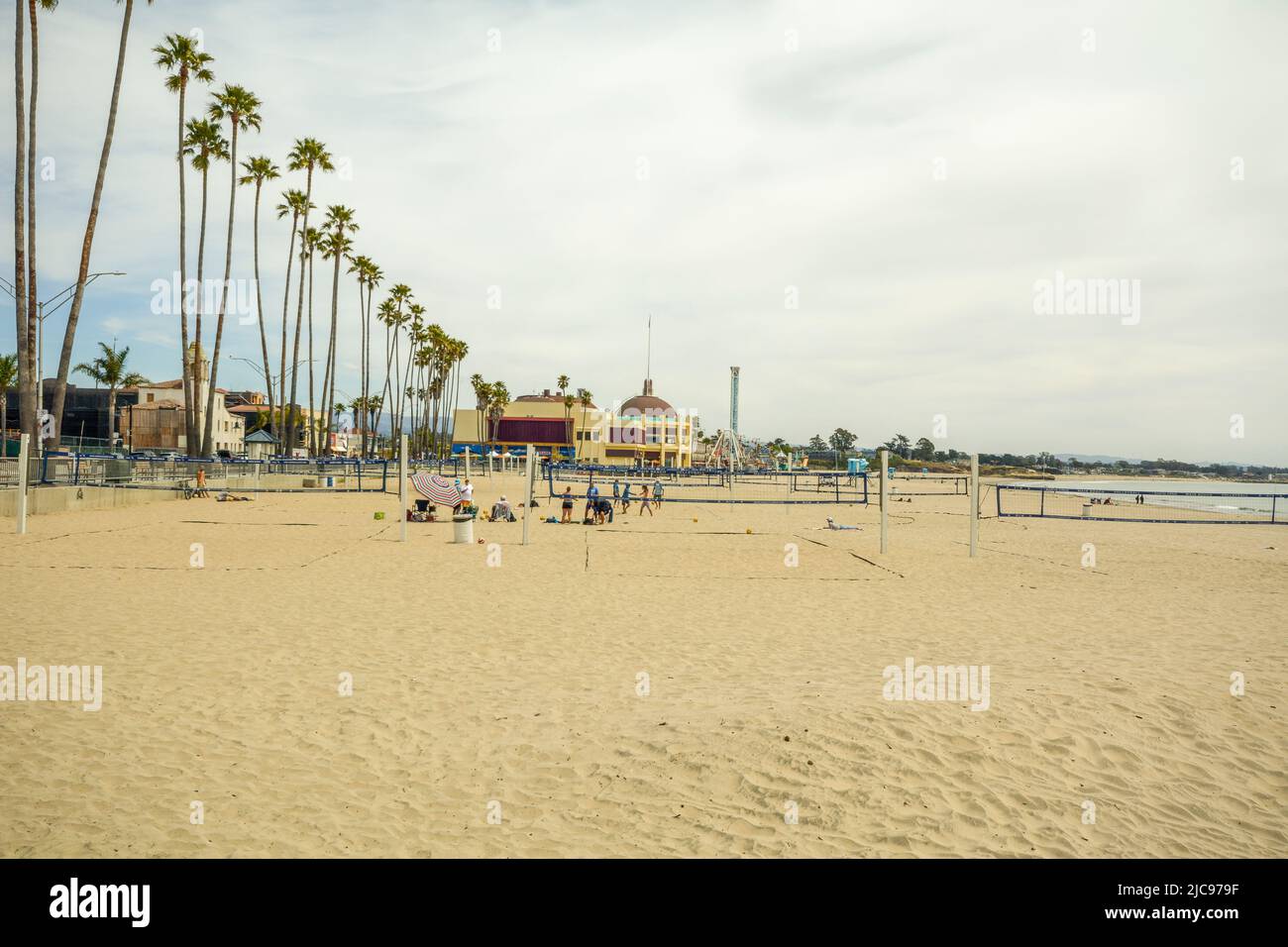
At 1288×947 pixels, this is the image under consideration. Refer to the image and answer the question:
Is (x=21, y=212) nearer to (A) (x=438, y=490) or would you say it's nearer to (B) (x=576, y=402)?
(A) (x=438, y=490)

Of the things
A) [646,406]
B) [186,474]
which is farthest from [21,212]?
[646,406]

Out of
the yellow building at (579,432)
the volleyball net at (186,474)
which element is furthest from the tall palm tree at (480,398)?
the volleyball net at (186,474)

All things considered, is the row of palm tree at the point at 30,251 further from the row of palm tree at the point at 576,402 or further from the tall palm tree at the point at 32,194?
the row of palm tree at the point at 576,402

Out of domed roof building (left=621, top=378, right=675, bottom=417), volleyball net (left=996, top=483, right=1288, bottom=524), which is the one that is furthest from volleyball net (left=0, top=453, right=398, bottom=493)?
domed roof building (left=621, top=378, right=675, bottom=417)

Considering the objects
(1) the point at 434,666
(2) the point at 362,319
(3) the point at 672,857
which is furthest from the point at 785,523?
(2) the point at 362,319

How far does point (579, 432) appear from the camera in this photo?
5394 inches

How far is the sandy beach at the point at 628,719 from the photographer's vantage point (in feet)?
14.6

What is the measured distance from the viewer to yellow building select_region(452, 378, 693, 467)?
132750mm

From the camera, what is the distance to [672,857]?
4.18 meters

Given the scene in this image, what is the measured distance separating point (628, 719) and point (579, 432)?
5189 inches

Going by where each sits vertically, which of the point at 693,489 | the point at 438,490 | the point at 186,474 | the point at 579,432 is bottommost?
the point at 693,489

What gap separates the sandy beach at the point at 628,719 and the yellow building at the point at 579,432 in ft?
372

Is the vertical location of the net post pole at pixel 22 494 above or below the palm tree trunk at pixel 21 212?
below
